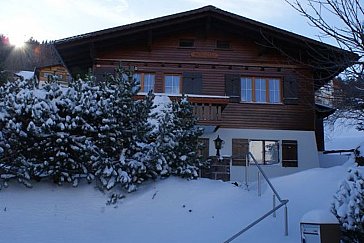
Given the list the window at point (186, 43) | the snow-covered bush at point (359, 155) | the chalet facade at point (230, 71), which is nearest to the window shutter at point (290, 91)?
the chalet facade at point (230, 71)

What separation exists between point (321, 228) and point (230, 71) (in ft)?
43.9

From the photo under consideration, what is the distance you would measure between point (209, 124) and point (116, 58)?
5253mm

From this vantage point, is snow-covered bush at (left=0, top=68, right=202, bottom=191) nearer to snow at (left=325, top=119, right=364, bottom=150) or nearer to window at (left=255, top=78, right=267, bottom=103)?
window at (left=255, top=78, right=267, bottom=103)

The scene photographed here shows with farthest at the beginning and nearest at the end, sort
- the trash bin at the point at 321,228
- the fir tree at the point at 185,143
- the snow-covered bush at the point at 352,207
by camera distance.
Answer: the fir tree at the point at 185,143
the snow-covered bush at the point at 352,207
the trash bin at the point at 321,228

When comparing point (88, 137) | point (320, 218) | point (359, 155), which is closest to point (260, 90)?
point (359, 155)

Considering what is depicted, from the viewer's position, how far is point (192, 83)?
18.2 m

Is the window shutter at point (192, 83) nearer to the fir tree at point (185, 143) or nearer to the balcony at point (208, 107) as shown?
the balcony at point (208, 107)

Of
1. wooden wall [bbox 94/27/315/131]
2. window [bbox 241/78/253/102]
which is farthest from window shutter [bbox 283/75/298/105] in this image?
window [bbox 241/78/253/102]

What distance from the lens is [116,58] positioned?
1831 centimetres

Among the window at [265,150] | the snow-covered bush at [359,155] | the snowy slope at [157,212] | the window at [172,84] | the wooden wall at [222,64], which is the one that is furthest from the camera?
the window at [172,84]

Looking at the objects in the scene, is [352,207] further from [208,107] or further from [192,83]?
[192,83]

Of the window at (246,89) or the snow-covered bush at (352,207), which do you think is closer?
the snow-covered bush at (352,207)

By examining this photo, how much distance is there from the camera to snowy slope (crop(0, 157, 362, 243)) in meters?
8.06

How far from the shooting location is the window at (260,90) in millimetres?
18375
